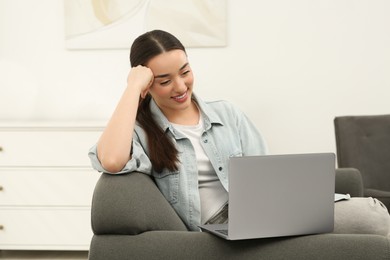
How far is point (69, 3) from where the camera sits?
13.2 feet

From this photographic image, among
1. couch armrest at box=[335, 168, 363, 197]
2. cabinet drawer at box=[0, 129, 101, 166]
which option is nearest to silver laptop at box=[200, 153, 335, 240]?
couch armrest at box=[335, 168, 363, 197]

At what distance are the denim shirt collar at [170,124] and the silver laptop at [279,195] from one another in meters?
0.61

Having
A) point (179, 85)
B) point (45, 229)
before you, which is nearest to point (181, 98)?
point (179, 85)

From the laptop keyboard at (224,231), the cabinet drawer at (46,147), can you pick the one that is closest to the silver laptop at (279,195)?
the laptop keyboard at (224,231)

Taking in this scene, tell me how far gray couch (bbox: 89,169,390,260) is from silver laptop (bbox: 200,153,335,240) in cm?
4

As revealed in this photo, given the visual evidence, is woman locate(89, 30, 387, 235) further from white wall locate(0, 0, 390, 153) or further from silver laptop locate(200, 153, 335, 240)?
white wall locate(0, 0, 390, 153)

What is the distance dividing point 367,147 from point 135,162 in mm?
1812

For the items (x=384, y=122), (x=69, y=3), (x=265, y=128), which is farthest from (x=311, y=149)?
(x=69, y=3)

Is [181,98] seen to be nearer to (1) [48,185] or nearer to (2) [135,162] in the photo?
(2) [135,162]

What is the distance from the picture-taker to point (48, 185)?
12.0ft

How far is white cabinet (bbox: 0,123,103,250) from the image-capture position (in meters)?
3.65

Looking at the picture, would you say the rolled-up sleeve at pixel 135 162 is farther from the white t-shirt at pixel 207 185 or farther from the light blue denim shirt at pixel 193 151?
the white t-shirt at pixel 207 185

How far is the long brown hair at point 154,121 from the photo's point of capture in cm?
216

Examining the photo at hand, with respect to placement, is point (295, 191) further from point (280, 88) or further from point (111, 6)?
point (111, 6)
